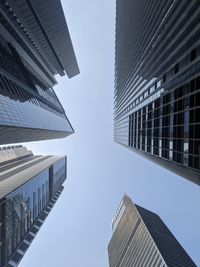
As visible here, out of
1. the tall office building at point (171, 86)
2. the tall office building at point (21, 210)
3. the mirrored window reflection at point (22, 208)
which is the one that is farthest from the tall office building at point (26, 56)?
the tall office building at point (171, 86)

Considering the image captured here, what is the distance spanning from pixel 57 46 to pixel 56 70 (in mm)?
33156

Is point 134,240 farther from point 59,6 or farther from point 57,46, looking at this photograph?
point 59,6

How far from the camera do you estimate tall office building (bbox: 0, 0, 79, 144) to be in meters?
72.6

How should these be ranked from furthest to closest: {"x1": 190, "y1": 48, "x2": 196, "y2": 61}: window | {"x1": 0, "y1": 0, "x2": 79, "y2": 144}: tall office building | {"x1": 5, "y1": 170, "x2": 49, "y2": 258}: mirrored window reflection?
{"x1": 5, "y1": 170, "x2": 49, "y2": 258}: mirrored window reflection, {"x1": 0, "y1": 0, "x2": 79, "y2": 144}: tall office building, {"x1": 190, "y1": 48, "x2": 196, "y2": 61}: window

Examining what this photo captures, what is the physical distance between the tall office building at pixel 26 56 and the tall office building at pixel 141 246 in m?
62.1

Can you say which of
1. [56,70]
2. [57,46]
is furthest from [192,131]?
[56,70]

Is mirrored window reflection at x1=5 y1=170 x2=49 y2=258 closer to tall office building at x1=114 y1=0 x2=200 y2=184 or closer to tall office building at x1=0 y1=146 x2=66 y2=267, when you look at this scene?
tall office building at x1=0 y1=146 x2=66 y2=267

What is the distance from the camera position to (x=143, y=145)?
226 ft

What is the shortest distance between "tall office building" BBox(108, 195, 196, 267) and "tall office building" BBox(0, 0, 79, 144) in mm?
62064

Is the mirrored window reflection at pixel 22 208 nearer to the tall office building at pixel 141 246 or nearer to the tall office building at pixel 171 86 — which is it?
the tall office building at pixel 171 86

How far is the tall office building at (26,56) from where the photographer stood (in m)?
72.6

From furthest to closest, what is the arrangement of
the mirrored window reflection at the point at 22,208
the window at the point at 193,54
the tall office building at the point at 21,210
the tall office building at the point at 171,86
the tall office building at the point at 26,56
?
the mirrored window reflection at the point at 22,208 → the tall office building at the point at 21,210 → the tall office building at the point at 26,56 → the window at the point at 193,54 → the tall office building at the point at 171,86

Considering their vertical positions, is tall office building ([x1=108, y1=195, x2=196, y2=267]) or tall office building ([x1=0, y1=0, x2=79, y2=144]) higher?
tall office building ([x1=0, y1=0, x2=79, y2=144])

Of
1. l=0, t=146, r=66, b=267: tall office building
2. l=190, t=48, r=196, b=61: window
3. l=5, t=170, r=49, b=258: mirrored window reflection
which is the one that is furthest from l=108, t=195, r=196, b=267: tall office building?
l=190, t=48, r=196, b=61: window
